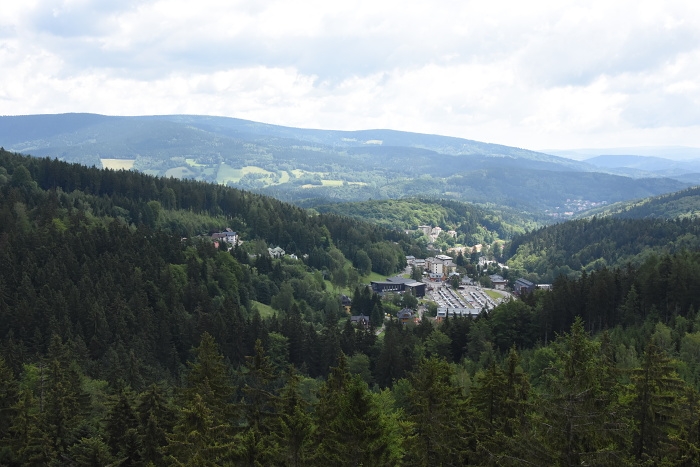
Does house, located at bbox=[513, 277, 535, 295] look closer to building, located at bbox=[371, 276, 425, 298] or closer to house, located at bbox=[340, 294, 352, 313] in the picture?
building, located at bbox=[371, 276, 425, 298]

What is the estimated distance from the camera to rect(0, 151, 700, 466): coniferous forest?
25.0 metres

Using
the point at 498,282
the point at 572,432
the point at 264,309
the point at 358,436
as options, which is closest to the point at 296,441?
the point at 358,436

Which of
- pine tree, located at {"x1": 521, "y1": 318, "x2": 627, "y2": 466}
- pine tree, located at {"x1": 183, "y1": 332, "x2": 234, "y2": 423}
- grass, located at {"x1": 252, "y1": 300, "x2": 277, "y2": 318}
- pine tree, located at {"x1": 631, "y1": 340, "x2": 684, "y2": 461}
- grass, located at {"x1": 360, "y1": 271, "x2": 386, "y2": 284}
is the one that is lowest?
grass, located at {"x1": 360, "y1": 271, "x2": 386, "y2": 284}

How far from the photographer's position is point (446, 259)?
17988cm

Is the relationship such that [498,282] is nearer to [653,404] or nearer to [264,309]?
[264,309]

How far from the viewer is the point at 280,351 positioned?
7919 cm

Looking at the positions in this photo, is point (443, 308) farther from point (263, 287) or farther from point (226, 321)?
point (226, 321)

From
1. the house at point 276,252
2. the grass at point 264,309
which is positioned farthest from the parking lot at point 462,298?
the house at point 276,252

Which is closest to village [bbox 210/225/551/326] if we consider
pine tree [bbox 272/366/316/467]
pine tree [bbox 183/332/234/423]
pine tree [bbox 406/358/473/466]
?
pine tree [bbox 183/332/234/423]

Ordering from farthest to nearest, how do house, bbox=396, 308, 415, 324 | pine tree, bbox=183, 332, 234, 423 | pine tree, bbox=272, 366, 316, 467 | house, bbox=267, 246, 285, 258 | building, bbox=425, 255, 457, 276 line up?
1. building, bbox=425, 255, 457, 276
2. house, bbox=267, 246, 285, 258
3. house, bbox=396, 308, 415, 324
4. pine tree, bbox=183, 332, 234, 423
5. pine tree, bbox=272, 366, 316, 467

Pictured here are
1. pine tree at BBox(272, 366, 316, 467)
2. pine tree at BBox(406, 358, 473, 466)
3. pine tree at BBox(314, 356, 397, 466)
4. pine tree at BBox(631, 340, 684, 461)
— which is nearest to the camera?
pine tree at BBox(314, 356, 397, 466)

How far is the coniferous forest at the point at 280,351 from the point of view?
25.0 m

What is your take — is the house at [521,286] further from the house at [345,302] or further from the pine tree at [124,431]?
the pine tree at [124,431]

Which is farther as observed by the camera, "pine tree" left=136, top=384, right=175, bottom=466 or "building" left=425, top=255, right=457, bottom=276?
"building" left=425, top=255, right=457, bottom=276
